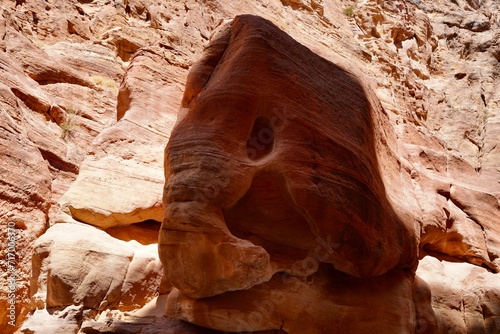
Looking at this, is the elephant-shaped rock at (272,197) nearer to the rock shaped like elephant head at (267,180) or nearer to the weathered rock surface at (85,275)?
the rock shaped like elephant head at (267,180)

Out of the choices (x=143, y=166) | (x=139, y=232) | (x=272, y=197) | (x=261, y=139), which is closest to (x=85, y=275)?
(x=139, y=232)

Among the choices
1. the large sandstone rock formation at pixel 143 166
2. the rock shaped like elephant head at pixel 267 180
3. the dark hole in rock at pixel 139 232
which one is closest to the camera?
the rock shaped like elephant head at pixel 267 180

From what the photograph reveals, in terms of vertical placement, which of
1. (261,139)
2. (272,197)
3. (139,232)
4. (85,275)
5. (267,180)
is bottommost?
(85,275)

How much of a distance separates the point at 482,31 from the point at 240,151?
448 inches

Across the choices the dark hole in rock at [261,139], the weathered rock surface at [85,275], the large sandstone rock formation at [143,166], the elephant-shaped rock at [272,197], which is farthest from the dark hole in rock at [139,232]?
the dark hole in rock at [261,139]

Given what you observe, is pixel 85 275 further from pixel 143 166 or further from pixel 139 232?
pixel 143 166

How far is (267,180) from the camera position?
432 centimetres

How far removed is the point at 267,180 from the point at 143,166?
1.79 metres

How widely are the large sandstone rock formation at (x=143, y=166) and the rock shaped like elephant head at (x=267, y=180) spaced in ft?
0.20

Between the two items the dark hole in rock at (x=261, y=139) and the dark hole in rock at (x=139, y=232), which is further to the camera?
the dark hole in rock at (x=139, y=232)

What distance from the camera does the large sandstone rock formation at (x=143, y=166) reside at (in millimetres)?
4211

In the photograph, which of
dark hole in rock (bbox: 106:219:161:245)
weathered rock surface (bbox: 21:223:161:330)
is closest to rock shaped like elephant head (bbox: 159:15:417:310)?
weathered rock surface (bbox: 21:223:161:330)

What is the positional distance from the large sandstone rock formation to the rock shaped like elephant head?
6 centimetres

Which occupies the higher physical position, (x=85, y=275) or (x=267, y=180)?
(x=267, y=180)
